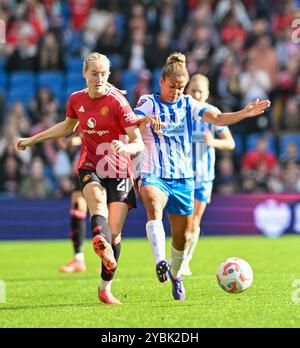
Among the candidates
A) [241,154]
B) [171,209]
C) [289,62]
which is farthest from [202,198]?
[289,62]

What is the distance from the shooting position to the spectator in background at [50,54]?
69.1ft

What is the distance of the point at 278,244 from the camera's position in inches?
595

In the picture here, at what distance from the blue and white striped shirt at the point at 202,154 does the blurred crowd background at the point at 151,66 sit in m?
6.13

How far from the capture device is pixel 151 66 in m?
20.4

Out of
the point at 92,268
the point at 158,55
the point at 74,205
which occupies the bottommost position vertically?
the point at 92,268

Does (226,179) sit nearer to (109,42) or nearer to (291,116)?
(291,116)

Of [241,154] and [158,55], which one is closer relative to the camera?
[241,154]

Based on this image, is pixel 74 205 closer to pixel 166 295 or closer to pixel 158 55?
pixel 166 295

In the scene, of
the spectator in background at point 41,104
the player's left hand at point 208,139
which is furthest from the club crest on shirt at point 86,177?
the spectator in background at point 41,104

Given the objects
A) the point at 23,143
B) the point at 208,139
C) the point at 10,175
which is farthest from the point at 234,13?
the point at 23,143

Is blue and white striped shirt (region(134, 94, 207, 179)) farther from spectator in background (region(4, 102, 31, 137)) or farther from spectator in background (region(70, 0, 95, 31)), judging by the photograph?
spectator in background (region(70, 0, 95, 31))

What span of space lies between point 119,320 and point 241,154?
12.1 metres

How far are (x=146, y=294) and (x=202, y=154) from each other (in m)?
2.94

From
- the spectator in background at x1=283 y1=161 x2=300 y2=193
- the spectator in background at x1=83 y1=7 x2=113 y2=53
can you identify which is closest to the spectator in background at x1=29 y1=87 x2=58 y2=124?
the spectator in background at x1=83 y1=7 x2=113 y2=53
